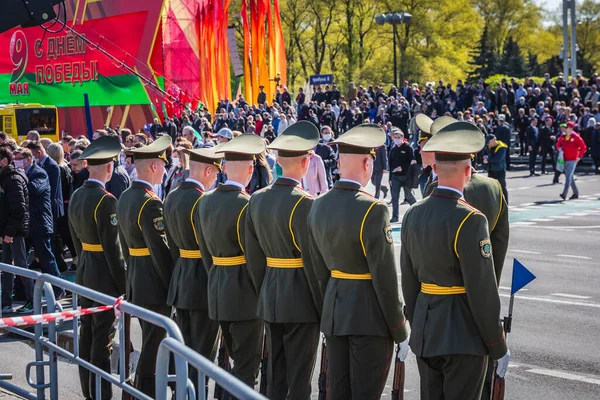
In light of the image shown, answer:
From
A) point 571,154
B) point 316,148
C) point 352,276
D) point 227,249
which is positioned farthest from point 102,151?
point 571,154

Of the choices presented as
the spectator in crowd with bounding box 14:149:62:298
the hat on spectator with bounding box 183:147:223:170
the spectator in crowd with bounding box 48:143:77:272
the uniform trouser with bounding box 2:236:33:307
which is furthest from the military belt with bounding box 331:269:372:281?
the spectator in crowd with bounding box 48:143:77:272

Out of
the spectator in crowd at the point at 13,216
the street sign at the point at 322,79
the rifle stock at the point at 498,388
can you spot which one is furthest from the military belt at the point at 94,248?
the street sign at the point at 322,79

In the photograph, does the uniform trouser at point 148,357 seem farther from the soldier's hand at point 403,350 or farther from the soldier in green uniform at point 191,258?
the soldier's hand at point 403,350

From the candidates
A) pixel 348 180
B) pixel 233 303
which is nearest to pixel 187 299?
pixel 233 303

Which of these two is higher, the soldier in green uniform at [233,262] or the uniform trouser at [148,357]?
the soldier in green uniform at [233,262]

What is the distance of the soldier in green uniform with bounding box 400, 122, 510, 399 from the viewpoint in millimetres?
5422

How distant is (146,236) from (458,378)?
3160mm

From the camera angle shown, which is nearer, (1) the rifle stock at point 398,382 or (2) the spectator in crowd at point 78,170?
(1) the rifle stock at point 398,382

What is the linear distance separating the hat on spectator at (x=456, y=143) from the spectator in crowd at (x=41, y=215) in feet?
26.0

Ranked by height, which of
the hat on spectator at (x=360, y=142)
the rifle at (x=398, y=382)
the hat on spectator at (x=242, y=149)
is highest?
the hat on spectator at (x=360, y=142)

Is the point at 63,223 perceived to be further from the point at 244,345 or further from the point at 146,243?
the point at 244,345

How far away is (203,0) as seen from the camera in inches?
1831

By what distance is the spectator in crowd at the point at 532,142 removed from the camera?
30.2m

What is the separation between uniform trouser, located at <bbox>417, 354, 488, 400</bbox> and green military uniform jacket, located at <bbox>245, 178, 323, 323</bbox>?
4.03 ft
